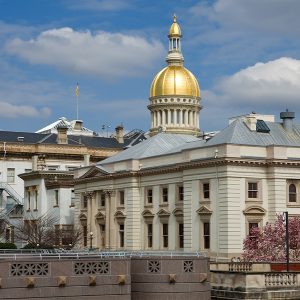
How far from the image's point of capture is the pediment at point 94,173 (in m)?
87.6

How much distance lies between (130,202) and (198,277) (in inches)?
1375

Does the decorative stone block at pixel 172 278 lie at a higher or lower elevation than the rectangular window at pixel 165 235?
lower

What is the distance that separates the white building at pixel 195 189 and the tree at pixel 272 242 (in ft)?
5.89

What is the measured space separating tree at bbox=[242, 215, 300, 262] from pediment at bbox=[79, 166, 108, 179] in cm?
2232

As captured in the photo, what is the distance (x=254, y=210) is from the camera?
232 ft

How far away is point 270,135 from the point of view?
75.8 m

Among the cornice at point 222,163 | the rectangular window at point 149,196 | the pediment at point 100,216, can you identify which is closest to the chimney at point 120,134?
the pediment at point 100,216

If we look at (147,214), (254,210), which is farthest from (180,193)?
(254,210)

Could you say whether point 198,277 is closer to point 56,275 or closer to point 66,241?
point 56,275

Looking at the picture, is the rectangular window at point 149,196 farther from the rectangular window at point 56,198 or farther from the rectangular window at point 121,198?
the rectangular window at point 56,198

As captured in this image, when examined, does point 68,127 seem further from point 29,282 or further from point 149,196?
point 29,282

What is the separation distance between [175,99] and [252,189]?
47.3m

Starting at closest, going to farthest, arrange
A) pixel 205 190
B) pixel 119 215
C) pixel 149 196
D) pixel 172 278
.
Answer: pixel 172 278 → pixel 205 190 → pixel 149 196 → pixel 119 215

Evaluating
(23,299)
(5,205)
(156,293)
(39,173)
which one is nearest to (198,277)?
(156,293)
